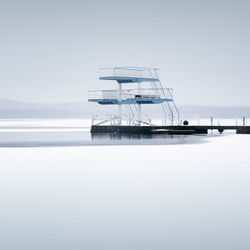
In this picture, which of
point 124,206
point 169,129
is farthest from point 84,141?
point 124,206

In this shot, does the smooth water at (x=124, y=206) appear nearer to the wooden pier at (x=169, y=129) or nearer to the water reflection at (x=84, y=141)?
the water reflection at (x=84, y=141)

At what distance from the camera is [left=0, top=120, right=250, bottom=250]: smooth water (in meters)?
8.48

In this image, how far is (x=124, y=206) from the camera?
36.7 feet

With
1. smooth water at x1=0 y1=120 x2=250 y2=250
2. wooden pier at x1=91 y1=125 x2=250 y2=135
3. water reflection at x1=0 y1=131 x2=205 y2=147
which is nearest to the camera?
smooth water at x1=0 y1=120 x2=250 y2=250

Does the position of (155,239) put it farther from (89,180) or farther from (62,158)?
(62,158)

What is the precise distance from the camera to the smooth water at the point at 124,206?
8484 millimetres

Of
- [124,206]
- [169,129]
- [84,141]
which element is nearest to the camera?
[124,206]

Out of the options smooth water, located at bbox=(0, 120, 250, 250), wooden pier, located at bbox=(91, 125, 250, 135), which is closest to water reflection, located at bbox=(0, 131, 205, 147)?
wooden pier, located at bbox=(91, 125, 250, 135)

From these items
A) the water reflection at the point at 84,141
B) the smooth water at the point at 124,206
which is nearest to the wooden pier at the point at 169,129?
the water reflection at the point at 84,141

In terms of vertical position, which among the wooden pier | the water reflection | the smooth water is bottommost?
the smooth water

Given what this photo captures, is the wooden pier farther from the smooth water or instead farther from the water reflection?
the smooth water

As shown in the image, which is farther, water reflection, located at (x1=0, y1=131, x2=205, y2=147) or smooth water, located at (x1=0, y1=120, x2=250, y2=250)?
water reflection, located at (x1=0, y1=131, x2=205, y2=147)

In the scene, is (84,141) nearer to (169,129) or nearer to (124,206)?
(169,129)

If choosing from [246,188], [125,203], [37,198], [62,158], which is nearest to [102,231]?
[125,203]
